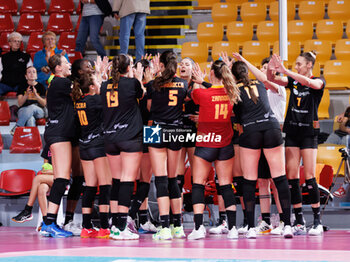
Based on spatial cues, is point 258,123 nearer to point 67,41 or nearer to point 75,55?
point 75,55

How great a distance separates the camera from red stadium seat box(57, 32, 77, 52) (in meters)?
11.8

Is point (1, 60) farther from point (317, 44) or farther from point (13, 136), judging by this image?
point (317, 44)

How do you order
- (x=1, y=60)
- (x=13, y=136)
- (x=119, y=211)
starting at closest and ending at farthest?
(x=119, y=211)
(x=13, y=136)
(x=1, y=60)

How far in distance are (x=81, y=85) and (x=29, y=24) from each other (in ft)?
21.4

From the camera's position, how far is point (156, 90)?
6.30 meters

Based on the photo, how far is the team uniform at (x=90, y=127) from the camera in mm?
6555

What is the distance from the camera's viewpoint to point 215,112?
6203 millimetres

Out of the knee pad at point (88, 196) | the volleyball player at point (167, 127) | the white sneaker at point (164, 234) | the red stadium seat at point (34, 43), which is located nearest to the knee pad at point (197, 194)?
the volleyball player at point (167, 127)

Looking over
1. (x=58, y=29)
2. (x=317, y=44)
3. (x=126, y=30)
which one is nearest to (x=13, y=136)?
(x=126, y=30)

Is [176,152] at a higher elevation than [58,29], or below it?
below

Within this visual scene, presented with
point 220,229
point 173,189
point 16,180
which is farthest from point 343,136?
point 16,180

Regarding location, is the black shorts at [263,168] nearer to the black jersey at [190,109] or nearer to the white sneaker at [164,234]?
the black jersey at [190,109]

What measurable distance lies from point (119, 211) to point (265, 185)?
1.71m

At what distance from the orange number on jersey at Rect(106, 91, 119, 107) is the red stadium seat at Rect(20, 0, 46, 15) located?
294 inches
